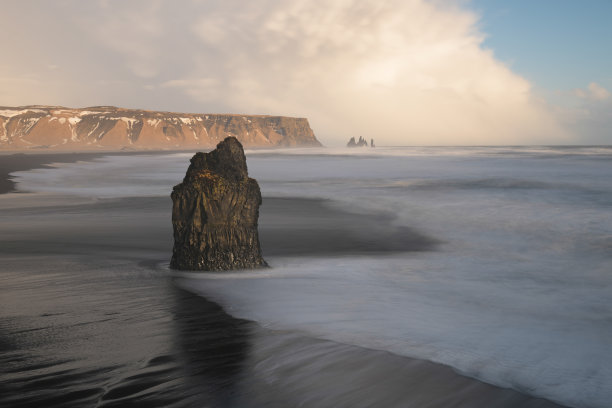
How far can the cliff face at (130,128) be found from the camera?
16150 cm

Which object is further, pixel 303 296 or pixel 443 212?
pixel 443 212

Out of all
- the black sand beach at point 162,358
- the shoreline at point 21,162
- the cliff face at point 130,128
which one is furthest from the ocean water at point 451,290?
the cliff face at point 130,128

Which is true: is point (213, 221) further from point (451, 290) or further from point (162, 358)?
point (162, 358)

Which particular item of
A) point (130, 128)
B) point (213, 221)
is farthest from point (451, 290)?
point (130, 128)

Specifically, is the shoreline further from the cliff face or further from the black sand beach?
the cliff face

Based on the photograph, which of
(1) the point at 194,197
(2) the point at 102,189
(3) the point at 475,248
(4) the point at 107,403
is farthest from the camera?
(2) the point at 102,189

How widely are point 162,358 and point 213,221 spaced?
119 inches

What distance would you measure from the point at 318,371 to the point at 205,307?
5.85ft

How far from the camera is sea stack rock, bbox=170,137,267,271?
268 inches

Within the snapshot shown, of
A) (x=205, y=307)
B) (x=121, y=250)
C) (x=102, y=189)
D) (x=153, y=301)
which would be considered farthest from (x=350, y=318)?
(x=102, y=189)

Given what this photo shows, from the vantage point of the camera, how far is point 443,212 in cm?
1590

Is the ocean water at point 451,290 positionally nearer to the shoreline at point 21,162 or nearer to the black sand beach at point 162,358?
the black sand beach at point 162,358

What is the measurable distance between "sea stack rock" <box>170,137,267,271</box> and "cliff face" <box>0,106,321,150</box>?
15408 centimetres

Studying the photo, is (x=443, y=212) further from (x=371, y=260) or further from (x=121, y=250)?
(x=121, y=250)
